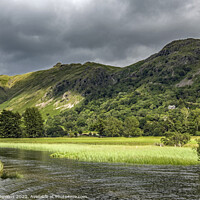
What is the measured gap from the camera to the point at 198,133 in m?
151

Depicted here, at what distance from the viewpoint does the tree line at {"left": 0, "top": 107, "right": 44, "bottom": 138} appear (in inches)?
5822

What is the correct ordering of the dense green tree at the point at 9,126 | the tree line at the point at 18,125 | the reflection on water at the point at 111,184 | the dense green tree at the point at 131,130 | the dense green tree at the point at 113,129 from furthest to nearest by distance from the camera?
the dense green tree at the point at 113,129
the dense green tree at the point at 131,130
the tree line at the point at 18,125
the dense green tree at the point at 9,126
the reflection on water at the point at 111,184

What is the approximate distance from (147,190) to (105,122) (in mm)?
167262

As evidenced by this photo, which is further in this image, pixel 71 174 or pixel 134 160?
pixel 134 160

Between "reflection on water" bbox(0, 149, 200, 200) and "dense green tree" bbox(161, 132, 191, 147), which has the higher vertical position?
"dense green tree" bbox(161, 132, 191, 147)

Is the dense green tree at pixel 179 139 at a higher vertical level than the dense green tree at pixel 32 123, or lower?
lower

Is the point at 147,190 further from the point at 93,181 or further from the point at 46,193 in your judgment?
the point at 46,193

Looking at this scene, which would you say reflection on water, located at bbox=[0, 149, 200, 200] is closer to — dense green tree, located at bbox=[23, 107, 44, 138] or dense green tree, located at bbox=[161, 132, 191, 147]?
dense green tree, located at bbox=[161, 132, 191, 147]

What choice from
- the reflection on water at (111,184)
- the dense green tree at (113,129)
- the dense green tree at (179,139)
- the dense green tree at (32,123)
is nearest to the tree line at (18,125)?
the dense green tree at (32,123)

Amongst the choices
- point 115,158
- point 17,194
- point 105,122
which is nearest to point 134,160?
point 115,158

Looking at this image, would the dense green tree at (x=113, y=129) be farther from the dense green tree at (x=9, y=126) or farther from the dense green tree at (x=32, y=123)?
the dense green tree at (x=9, y=126)

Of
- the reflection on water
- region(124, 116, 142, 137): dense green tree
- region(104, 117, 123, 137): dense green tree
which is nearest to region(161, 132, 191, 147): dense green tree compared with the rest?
the reflection on water

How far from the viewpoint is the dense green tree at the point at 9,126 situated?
14712 cm

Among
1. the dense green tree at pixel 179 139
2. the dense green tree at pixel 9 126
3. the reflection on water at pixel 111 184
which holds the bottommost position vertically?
the reflection on water at pixel 111 184
